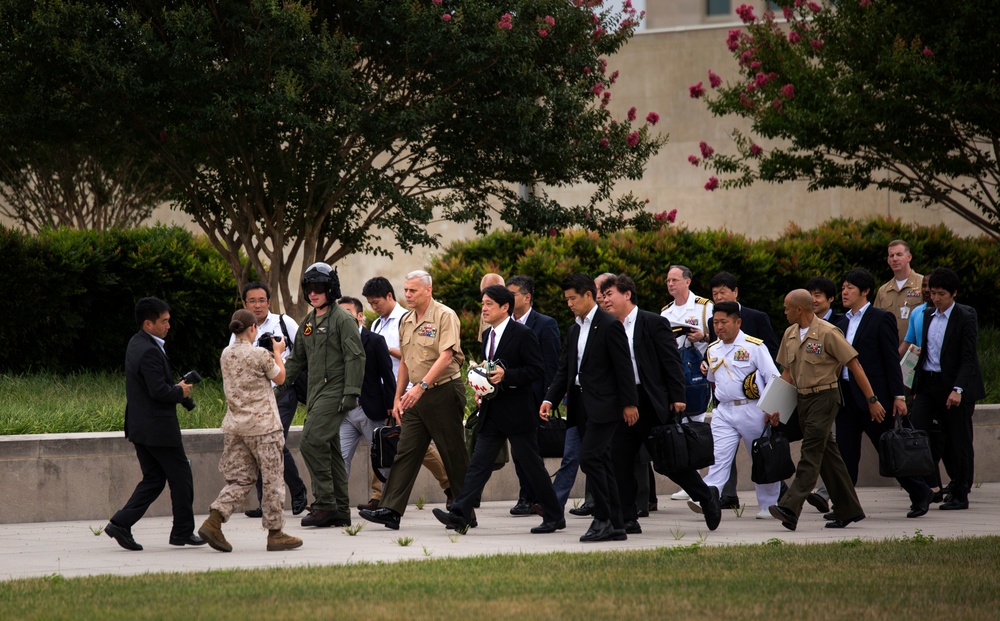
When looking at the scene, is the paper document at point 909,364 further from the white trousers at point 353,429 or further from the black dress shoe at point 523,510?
the white trousers at point 353,429

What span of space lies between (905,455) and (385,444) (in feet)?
13.4

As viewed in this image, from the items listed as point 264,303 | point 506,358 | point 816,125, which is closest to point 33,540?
point 264,303

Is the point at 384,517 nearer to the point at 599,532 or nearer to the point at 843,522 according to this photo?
the point at 599,532

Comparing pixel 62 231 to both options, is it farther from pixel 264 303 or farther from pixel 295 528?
pixel 295 528

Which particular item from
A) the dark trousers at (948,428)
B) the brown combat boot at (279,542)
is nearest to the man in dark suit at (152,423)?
the brown combat boot at (279,542)

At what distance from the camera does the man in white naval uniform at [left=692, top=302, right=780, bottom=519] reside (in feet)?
33.6

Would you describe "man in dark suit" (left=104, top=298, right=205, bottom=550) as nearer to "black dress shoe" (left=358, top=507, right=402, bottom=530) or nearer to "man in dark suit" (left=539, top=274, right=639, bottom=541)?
"black dress shoe" (left=358, top=507, right=402, bottom=530)

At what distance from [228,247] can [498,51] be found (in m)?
4.50

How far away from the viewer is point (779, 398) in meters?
9.92

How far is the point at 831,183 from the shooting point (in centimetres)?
1755

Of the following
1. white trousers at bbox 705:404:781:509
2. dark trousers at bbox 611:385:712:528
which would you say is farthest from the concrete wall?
white trousers at bbox 705:404:781:509

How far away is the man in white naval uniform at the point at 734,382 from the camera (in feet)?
33.6

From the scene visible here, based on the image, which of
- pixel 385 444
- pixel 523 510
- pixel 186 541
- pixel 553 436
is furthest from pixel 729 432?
pixel 186 541

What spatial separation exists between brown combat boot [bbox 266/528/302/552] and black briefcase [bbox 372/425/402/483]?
1790 mm
